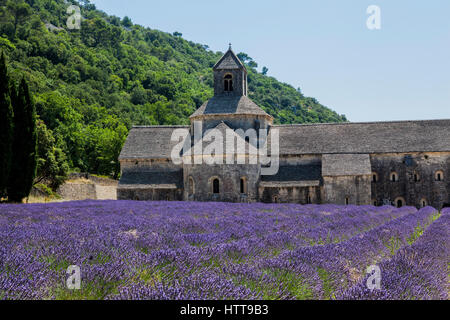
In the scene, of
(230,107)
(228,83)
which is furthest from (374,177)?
(228,83)

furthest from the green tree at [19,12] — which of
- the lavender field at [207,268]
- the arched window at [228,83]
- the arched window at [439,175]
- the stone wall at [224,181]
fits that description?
the lavender field at [207,268]

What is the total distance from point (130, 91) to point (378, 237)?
9788 centimetres

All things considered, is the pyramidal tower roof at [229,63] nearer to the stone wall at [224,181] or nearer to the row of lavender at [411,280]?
the stone wall at [224,181]

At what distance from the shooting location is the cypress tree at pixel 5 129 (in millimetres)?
25062

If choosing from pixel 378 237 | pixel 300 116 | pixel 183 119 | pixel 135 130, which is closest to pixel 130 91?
pixel 183 119

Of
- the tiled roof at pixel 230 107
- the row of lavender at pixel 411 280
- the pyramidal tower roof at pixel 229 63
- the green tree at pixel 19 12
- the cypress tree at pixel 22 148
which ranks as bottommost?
the row of lavender at pixel 411 280

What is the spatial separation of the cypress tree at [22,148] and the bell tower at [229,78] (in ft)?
58.1

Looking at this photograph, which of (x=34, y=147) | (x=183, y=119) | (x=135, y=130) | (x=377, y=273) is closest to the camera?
(x=377, y=273)

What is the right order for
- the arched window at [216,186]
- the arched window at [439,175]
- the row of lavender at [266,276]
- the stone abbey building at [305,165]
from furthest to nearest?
the arched window at [439,175] < the arched window at [216,186] < the stone abbey building at [305,165] < the row of lavender at [266,276]

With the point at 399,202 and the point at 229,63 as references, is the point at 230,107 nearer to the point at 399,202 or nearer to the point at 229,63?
the point at 229,63

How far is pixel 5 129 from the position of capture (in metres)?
25.6

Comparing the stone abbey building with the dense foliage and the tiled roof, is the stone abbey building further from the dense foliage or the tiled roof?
the dense foliage
